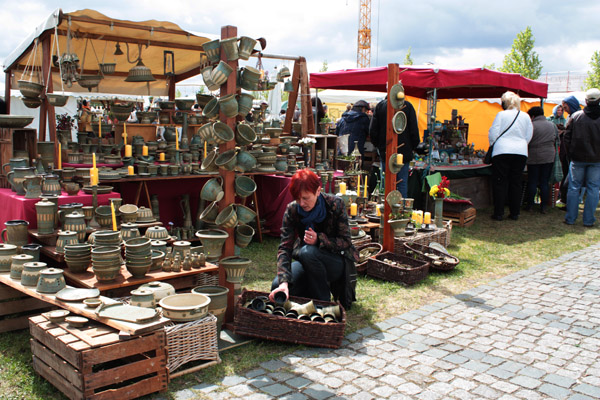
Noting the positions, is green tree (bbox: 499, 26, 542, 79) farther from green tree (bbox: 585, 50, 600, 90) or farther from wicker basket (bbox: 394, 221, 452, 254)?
wicker basket (bbox: 394, 221, 452, 254)

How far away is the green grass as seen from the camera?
3.06 meters

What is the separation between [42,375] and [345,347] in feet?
6.31

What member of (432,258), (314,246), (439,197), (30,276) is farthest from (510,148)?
(30,276)

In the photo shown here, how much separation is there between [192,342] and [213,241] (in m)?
0.70

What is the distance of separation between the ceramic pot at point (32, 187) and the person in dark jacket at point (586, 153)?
7.44 m

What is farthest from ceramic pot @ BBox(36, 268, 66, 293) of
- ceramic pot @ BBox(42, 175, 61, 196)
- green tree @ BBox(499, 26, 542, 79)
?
green tree @ BBox(499, 26, 542, 79)

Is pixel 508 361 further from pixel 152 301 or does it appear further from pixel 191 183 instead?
pixel 191 183

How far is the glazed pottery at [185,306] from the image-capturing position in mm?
3068

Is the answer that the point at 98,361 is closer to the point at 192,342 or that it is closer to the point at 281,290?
the point at 192,342

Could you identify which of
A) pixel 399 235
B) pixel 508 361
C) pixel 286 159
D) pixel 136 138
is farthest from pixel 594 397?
pixel 136 138

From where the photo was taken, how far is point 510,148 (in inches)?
311

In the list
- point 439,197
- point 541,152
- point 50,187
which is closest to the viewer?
point 50,187

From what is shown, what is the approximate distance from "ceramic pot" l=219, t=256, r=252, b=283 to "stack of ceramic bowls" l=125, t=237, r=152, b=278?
53cm

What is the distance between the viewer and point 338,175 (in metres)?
7.64
